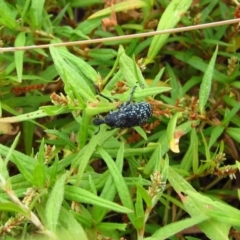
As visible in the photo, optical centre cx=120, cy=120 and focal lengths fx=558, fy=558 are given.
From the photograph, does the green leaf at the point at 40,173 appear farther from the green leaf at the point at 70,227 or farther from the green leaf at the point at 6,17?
the green leaf at the point at 6,17

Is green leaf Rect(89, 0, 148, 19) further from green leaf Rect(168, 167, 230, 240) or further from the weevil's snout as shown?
green leaf Rect(168, 167, 230, 240)

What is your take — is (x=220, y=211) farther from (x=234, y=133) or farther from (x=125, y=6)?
(x=125, y=6)

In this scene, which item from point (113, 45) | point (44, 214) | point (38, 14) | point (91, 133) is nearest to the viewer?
point (44, 214)

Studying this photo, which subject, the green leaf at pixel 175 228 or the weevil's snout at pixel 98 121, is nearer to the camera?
the green leaf at pixel 175 228

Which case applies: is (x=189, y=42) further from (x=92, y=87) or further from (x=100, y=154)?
(x=100, y=154)

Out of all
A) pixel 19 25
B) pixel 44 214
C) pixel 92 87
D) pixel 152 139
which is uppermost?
pixel 19 25

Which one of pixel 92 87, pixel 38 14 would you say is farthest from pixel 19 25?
pixel 92 87

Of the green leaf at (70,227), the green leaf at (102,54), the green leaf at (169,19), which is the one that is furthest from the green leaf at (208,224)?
the green leaf at (102,54)
